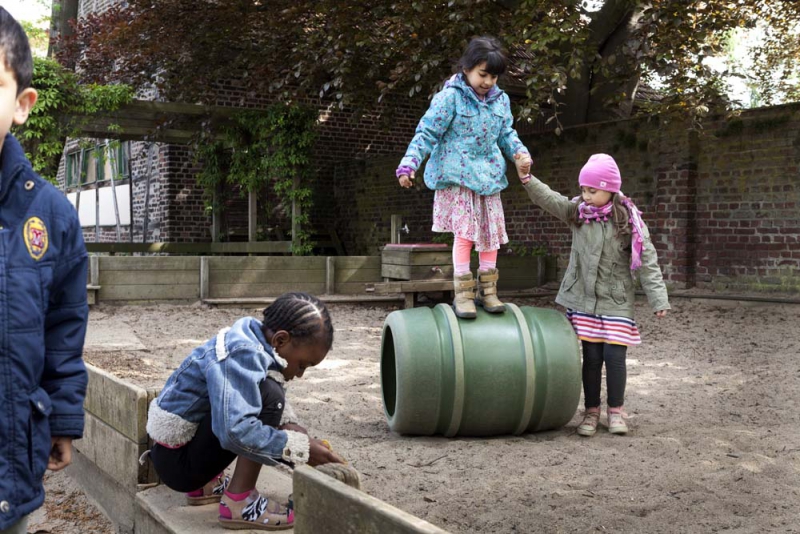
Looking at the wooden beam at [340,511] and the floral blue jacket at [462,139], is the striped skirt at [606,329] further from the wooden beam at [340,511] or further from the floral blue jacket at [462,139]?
the wooden beam at [340,511]

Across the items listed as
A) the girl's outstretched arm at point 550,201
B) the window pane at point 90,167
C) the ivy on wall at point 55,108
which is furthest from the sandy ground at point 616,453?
the window pane at point 90,167

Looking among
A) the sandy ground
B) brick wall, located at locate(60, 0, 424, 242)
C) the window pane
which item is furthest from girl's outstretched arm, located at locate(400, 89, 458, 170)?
the window pane

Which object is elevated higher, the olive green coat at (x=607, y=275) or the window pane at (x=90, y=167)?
the window pane at (x=90, y=167)

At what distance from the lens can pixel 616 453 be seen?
13.8 feet

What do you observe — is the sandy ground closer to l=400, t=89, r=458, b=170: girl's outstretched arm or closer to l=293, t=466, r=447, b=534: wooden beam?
l=293, t=466, r=447, b=534: wooden beam

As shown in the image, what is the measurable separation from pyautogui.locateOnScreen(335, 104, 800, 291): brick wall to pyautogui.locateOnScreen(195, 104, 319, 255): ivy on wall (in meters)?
3.71

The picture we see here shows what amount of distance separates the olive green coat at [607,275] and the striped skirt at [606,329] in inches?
1.6

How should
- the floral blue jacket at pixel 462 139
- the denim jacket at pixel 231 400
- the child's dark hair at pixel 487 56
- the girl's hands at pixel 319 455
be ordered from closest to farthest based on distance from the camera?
the denim jacket at pixel 231 400
the girl's hands at pixel 319 455
the child's dark hair at pixel 487 56
the floral blue jacket at pixel 462 139

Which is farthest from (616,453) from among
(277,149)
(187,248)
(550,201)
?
(187,248)

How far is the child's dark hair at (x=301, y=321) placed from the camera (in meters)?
2.67

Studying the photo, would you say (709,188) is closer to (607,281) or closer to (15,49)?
(607,281)

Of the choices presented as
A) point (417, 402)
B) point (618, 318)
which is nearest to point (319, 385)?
point (417, 402)

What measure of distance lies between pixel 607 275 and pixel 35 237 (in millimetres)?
3529

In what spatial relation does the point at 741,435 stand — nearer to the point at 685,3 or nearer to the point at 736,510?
the point at 736,510
